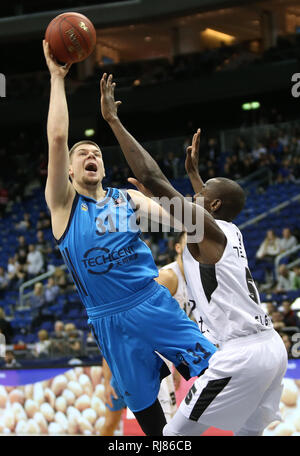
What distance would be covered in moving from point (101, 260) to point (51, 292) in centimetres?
1044

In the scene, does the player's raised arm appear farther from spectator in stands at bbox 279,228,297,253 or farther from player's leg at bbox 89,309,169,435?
spectator in stands at bbox 279,228,297,253

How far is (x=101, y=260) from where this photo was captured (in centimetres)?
378

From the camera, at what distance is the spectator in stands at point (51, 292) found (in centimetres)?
1393

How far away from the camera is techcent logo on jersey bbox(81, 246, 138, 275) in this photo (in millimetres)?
3769

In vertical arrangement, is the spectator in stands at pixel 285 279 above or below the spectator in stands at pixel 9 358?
above

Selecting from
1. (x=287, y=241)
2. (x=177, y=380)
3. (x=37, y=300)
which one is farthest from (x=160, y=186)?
(x=37, y=300)

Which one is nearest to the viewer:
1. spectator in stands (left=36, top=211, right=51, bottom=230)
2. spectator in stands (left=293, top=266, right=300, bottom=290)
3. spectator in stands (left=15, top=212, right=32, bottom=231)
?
spectator in stands (left=293, top=266, right=300, bottom=290)

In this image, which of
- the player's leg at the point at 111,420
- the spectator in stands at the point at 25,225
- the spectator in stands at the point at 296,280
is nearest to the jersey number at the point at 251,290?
the player's leg at the point at 111,420

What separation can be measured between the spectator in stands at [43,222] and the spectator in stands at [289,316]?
8.64 meters

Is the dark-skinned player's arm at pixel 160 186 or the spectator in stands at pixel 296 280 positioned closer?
the dark-skinned player's arm at pixel 160 186

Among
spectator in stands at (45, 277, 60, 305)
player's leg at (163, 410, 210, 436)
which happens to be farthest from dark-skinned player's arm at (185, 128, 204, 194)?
spectator in stands at (45, 277, 60, 305)

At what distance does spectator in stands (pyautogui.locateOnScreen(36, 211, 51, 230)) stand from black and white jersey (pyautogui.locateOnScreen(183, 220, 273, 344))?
1376cm

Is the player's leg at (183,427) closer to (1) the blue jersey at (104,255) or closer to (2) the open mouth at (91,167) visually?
(1) the blue jersey at (104,255)
